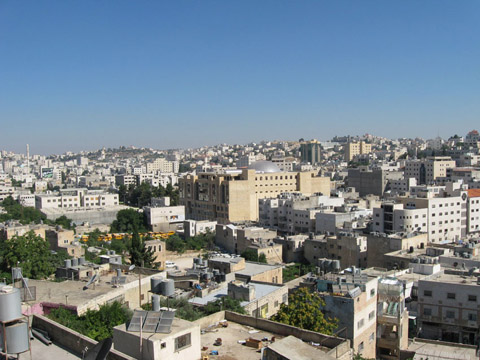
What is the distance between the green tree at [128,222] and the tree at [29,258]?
68.2ft

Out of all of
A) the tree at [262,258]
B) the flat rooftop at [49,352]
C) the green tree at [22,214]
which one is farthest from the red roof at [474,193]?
the green tree at [22,214]

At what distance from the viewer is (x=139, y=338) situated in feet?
18.8

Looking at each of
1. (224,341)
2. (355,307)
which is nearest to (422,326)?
(355,307)

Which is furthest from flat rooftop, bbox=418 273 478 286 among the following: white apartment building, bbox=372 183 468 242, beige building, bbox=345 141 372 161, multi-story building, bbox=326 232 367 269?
beige building, bbox=345 141 372 161

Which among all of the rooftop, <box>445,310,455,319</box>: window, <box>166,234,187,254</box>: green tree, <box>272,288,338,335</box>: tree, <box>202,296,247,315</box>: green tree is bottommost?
<box>166,234,187,254</box>: green tree

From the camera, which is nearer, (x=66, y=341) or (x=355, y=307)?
(x=66, y=341)

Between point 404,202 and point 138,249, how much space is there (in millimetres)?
14402

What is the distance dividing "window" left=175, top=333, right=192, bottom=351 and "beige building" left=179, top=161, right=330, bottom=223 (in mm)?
32603

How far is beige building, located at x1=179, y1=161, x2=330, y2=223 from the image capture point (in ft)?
128

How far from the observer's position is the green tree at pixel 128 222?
39.2m

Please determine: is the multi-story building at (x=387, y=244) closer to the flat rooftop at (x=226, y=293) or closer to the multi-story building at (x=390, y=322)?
the flat rooftop at (x=226, y=293)

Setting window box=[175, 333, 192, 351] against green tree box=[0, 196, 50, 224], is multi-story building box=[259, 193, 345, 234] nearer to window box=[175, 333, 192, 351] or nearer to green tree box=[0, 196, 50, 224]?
green tree box=[0, 196, 50, 224]

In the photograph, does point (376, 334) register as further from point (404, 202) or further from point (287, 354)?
point (404, 202)

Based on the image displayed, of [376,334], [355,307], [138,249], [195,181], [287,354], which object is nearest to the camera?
[287,354]
